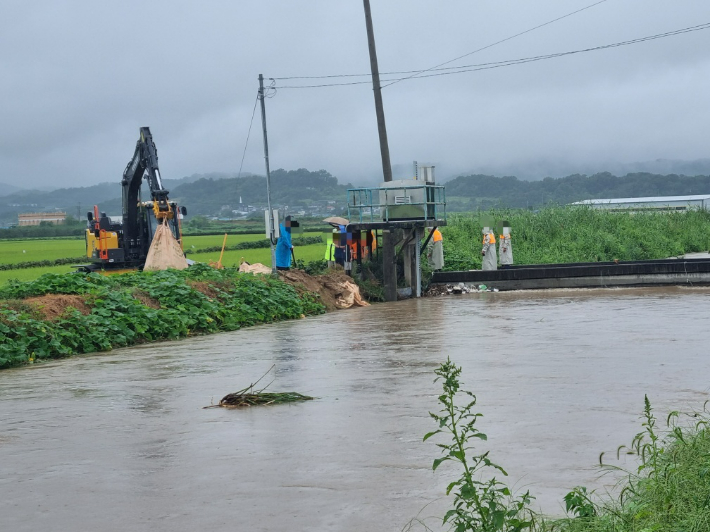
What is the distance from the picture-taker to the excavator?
1212 inches

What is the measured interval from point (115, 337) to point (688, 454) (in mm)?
13620

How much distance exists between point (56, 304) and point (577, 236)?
30.2m

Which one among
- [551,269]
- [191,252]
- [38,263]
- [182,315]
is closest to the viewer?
[182,315]

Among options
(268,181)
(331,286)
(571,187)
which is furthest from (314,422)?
(571,187)

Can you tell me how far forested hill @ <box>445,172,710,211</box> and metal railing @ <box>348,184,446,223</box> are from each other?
102m

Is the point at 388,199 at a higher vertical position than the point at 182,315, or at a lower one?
higher

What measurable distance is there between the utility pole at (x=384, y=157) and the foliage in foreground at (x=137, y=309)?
3815 millimetres

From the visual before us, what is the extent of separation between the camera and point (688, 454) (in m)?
7.08

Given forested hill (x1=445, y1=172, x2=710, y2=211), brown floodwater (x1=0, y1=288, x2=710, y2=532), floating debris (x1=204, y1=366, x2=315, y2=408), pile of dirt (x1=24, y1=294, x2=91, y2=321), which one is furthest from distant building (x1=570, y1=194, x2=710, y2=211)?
floating debris (x1=204, y1=366, x2=315, y2=408)

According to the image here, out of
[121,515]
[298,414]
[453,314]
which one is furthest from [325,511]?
[453,314]

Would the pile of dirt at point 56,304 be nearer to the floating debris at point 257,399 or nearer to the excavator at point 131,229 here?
the floating debris at point 257,399

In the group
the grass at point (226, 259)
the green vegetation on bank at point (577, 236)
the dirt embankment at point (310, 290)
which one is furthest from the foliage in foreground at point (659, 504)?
the grass at point (226, 259)

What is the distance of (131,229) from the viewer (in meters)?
33.0

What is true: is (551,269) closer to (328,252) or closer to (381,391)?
(328,252)
